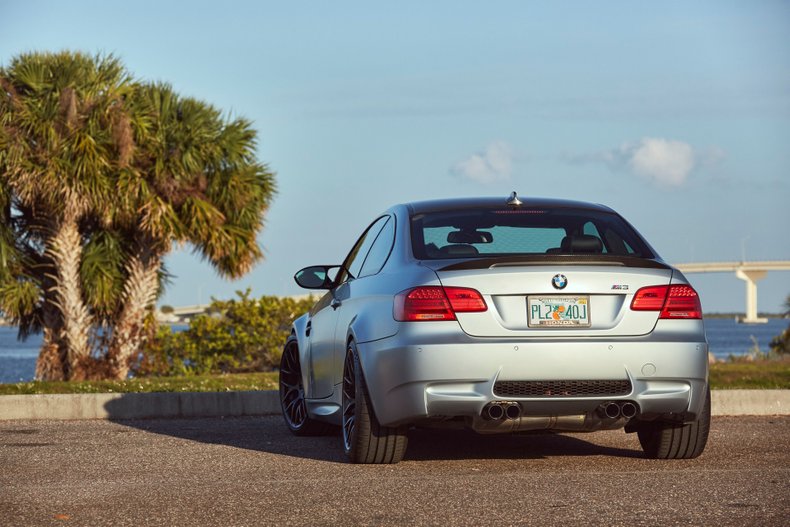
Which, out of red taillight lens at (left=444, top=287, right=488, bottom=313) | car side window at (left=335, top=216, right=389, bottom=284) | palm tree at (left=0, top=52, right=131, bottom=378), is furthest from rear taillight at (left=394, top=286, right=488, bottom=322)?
palm tree at (left=0, top=52, right=131, bottom=378)

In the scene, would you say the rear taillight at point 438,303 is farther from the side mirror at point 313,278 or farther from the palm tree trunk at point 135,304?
the palm tree trunk at point 135,304

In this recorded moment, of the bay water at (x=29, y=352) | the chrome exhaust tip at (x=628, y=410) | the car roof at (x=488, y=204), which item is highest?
the car roof at (x=488, y=204)

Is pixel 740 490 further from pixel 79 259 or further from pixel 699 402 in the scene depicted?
pixel 79 259

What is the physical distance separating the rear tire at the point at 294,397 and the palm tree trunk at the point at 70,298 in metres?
13.7

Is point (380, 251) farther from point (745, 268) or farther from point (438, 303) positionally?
point (745, 268)

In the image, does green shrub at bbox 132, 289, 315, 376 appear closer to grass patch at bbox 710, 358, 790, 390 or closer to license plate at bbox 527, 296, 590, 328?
grass patch at bbox 710, 358, 790, 390

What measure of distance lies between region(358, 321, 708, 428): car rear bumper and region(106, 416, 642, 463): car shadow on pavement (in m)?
1.08

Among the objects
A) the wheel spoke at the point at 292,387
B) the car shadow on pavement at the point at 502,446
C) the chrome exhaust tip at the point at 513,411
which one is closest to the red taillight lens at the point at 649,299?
the chrome exhaust tip at the point at 513,411

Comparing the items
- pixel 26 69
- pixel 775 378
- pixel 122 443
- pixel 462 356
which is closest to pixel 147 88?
pixel 26 69

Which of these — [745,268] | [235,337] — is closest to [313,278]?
[235,337]

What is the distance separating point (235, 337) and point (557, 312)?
19523 mm

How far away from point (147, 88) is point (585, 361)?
63.5ft

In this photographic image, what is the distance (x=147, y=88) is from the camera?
965 inches

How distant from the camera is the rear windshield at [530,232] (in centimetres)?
738
